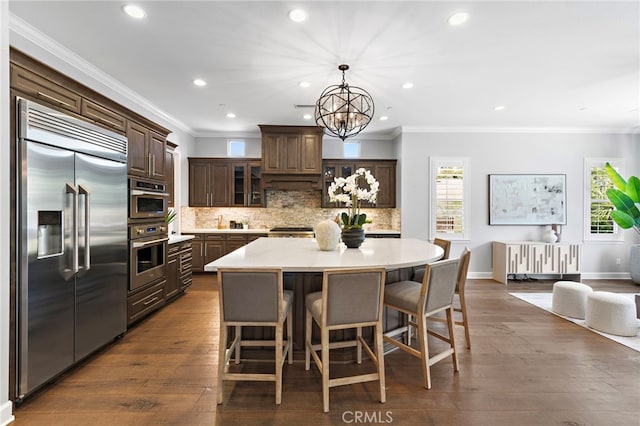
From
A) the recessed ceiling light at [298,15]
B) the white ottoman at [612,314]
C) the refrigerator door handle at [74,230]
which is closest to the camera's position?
the refrigerator door handle at [74,230]

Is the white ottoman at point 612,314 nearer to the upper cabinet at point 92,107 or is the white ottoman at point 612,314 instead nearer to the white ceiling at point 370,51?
the white ceiling at point 370,51

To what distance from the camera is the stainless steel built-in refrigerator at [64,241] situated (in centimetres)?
195

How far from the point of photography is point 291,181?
230 inches

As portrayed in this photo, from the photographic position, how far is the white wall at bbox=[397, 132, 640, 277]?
5.77 meters

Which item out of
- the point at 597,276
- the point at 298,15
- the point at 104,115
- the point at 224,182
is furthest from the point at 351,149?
the point at 597,276

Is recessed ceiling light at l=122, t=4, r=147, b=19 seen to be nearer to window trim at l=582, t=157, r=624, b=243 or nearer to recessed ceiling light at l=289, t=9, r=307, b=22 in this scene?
recessed ceiling light at l=289, t=9, r=307, b=22

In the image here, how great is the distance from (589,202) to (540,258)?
65.0 inches

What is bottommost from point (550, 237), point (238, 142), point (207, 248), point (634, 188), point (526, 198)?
point (207, 248)

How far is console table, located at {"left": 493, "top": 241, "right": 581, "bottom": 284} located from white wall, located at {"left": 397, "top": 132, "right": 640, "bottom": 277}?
0.40 metres

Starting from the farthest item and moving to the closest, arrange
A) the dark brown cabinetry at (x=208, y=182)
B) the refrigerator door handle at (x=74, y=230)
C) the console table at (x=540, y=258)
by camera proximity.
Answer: the dark brown cabinetry at (x=208, y=182) < the console table at (x=540, y=258) < the refrigerator door handle at (x=74, y=230)

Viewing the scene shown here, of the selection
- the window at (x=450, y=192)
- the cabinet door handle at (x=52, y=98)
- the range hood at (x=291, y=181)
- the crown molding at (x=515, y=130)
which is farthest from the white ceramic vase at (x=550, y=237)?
the cabinet door handle at (x=52, y=98)

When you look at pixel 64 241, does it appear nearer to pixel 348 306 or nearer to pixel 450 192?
pixel 348 306

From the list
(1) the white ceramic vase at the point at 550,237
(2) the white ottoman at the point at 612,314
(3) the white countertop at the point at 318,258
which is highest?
(3) the white countertop at the point at 318,258

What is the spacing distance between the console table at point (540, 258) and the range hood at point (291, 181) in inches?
146
